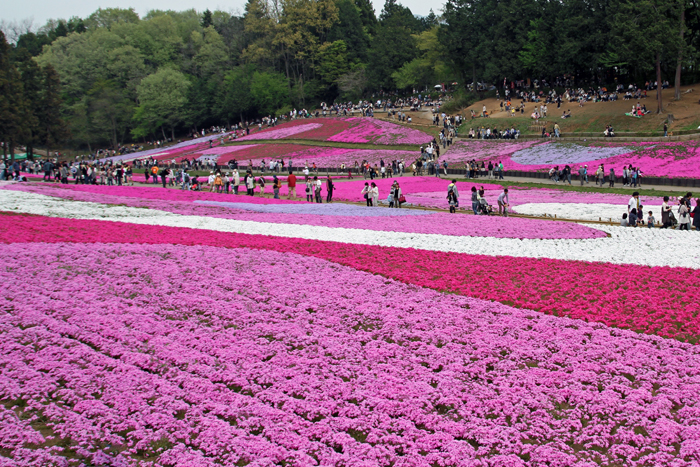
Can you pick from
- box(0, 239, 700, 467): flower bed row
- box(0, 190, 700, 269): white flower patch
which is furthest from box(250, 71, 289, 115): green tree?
box(0, 239, 700, 467): flower bed row

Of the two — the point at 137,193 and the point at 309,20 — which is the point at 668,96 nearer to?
the point at 137,193

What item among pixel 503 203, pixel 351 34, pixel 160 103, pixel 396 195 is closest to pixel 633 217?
pixel 503 203

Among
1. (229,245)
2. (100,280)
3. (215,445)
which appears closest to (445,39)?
(229,245)

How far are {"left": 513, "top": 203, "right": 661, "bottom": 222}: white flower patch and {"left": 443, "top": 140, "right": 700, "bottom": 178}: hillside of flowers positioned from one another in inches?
423

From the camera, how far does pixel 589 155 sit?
4366 centimetres

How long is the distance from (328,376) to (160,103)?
100513 mm

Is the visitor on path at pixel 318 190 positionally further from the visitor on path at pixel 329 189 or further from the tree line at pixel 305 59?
the tree line at pixel 305 59

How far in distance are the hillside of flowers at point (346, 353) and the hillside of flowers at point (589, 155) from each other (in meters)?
21.9

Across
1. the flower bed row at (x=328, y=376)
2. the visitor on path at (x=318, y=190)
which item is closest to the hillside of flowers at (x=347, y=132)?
the visitor on path at (x=318, y=190)

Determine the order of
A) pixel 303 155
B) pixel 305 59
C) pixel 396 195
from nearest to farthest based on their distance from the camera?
pixel 396 195 → pixel 303 155 → pixel 305 59

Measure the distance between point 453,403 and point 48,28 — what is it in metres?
205

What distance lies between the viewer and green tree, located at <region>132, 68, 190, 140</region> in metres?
101

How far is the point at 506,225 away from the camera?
22609 mm

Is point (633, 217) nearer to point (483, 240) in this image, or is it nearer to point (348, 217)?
point (483, 240)
